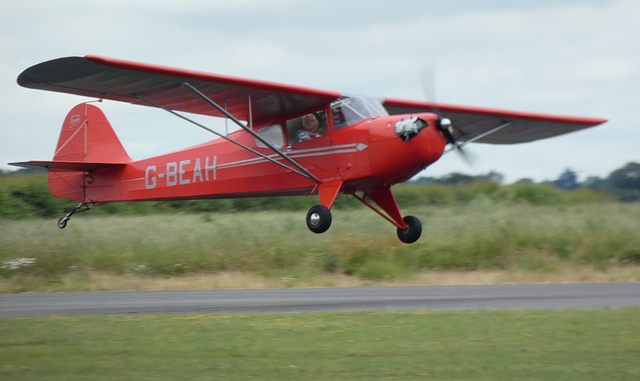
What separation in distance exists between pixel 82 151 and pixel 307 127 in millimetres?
6839

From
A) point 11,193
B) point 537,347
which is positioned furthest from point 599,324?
point 11,193

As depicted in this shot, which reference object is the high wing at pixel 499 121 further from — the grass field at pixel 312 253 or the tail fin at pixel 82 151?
the tail fin at pixel 82 151

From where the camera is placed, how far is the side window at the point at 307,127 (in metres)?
12.8

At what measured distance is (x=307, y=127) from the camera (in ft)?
42.7

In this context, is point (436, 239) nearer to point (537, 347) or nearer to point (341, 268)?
point (341, 268)

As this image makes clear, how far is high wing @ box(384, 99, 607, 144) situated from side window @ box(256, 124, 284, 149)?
103 inches

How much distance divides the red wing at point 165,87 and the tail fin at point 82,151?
351 cm

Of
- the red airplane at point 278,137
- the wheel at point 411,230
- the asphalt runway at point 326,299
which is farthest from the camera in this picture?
the wheel at point 411,230

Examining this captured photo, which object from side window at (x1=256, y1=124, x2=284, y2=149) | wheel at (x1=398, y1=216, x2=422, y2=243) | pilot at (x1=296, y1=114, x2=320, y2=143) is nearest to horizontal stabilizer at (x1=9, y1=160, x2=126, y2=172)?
side window at (x1=256, y1=124, x2=284, y2=149)

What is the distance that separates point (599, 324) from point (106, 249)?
1426 centimetres

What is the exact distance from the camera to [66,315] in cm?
1184

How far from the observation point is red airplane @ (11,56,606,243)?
11656 mm

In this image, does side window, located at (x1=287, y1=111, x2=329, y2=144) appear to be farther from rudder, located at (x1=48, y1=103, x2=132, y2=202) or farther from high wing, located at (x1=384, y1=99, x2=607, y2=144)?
rudder, located at (x1=48, y1=103, x2=132, y2=202)

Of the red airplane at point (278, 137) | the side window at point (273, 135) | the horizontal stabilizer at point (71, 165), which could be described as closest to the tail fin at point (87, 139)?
the horizontal stabilizer at point (71, 165)
